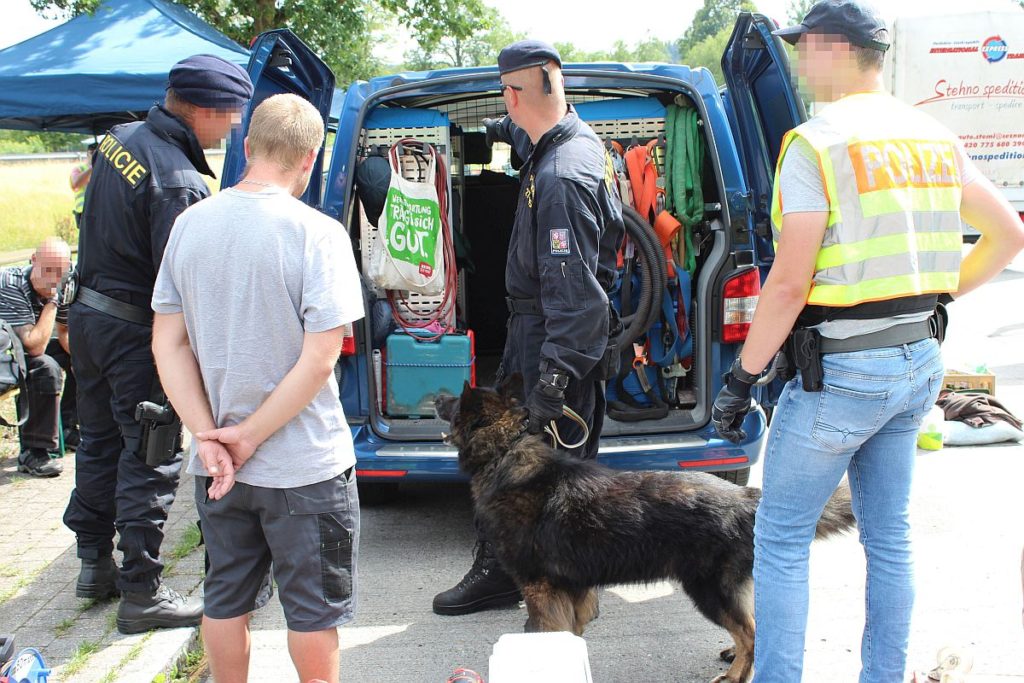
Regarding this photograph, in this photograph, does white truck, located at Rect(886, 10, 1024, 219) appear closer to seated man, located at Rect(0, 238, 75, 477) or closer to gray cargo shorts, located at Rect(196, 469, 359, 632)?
seated man, located at Rect(0, 238, 75, 477)

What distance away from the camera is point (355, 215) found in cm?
444

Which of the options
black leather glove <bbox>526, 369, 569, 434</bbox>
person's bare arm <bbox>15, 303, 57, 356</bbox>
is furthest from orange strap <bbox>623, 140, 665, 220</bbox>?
person's bare arm <bbox>15, 303, 57, 356</bbox>

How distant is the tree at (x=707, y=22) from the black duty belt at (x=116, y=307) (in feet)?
346

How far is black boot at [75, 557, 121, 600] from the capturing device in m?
3.48

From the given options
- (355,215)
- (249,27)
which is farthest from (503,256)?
(249,27)

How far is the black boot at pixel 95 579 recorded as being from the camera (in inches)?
137

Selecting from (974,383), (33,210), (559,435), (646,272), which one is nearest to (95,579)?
(559,435)

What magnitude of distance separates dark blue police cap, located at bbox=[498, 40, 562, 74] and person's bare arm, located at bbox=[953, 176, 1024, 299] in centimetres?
146

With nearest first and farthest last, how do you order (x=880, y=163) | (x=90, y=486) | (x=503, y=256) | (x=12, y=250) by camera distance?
(x=880, y=163) < (x=90, y=486) < (x=503, y=256) < (x=12, y=250)

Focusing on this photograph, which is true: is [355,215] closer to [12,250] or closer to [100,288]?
[100,288]

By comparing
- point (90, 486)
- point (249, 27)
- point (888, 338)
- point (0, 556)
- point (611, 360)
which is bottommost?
point (0, 556)

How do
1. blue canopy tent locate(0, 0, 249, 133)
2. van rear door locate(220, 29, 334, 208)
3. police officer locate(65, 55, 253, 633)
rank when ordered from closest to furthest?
police officer locate(65, 55, 253, 633), van rear door locate(220, 29, 334, 208), blue canopy tent locate(0, 0, 249, 133)

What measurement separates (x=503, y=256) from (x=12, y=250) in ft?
43.9

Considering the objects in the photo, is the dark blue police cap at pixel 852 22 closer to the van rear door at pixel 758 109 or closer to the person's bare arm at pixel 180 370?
the van rear door at pixel 758 109
